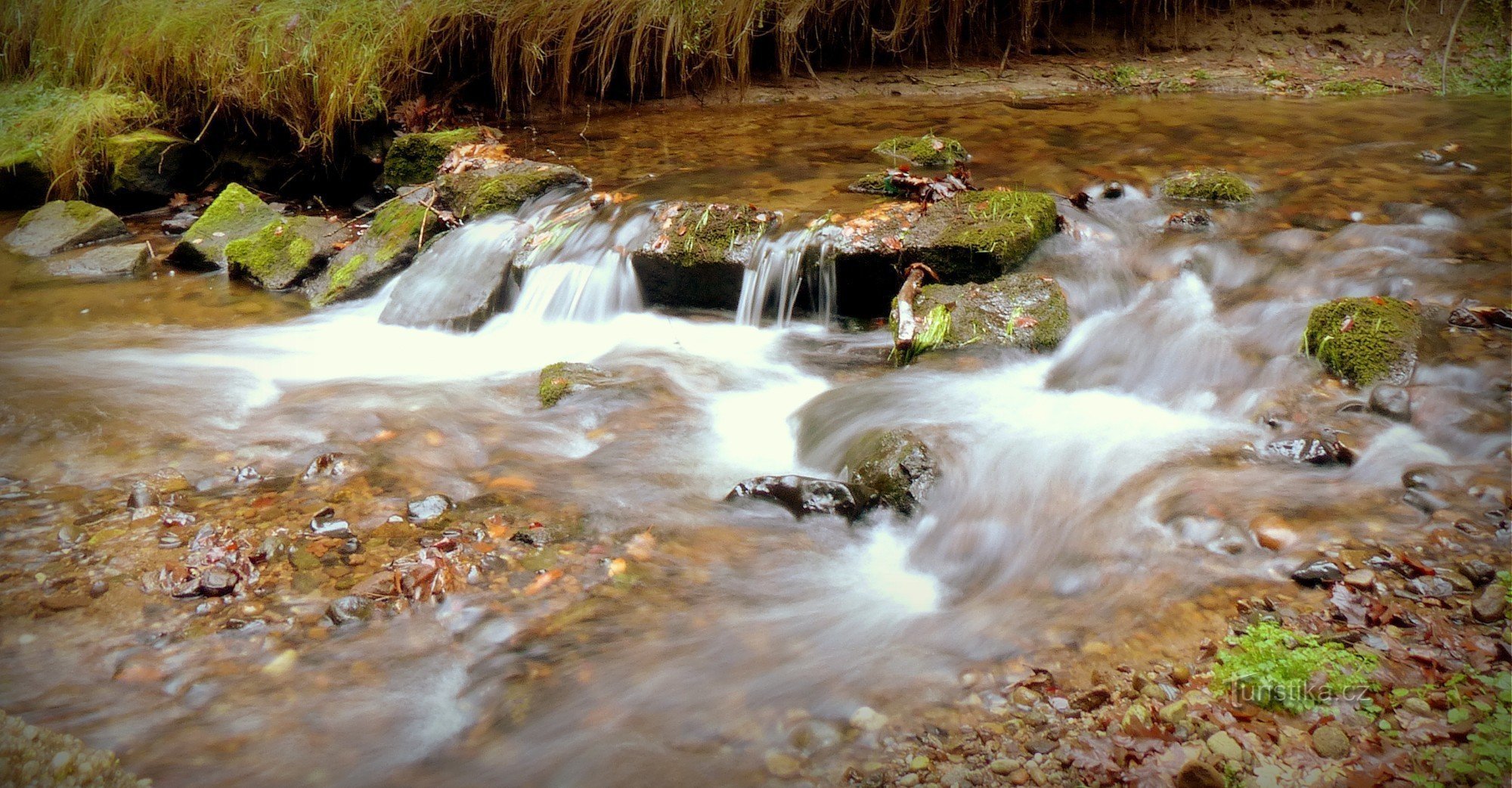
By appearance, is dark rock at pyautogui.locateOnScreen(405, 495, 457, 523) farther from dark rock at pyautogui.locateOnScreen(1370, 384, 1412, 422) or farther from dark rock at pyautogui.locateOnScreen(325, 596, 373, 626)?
dark rock at pyautogui.locateOnScreen(1370, 384, 1412, 422)

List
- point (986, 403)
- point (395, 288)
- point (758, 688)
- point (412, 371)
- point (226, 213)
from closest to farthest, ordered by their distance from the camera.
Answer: point (758, 688), point (986, 403), point (412, 371), point (395, 288), point (226, 213)

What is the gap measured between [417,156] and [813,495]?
572 centimetres

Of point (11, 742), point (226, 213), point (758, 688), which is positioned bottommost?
point (758, 688)

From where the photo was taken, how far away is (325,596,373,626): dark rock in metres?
2.93

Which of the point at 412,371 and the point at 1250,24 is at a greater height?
the point at 1250,24

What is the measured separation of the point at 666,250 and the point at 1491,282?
15.3 ft

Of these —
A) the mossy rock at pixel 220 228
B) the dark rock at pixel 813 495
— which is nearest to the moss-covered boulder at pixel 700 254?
the dark rock at pixel 813 495

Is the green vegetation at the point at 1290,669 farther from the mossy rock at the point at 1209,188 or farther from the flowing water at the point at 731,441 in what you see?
the mossy rock at the point at 1209,188

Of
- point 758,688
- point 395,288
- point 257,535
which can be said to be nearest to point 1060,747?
point 758,688

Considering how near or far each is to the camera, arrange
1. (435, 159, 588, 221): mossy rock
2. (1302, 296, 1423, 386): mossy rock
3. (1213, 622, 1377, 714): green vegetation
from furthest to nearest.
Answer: (435, 159, 588, 221): mossy rock, (1302, 296, 1423, 386): mossy rock, (1213, 622, 1377, 714): green vegetation

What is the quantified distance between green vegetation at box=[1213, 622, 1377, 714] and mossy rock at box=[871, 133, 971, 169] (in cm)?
511

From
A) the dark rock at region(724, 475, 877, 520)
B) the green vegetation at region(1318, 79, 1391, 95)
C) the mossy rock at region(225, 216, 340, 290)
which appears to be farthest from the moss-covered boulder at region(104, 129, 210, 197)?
the green vegetation at region(1318, 79, 1391, 95)

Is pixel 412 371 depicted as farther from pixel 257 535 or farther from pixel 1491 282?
pixel 1491 282

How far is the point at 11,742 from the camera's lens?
7.24ft
